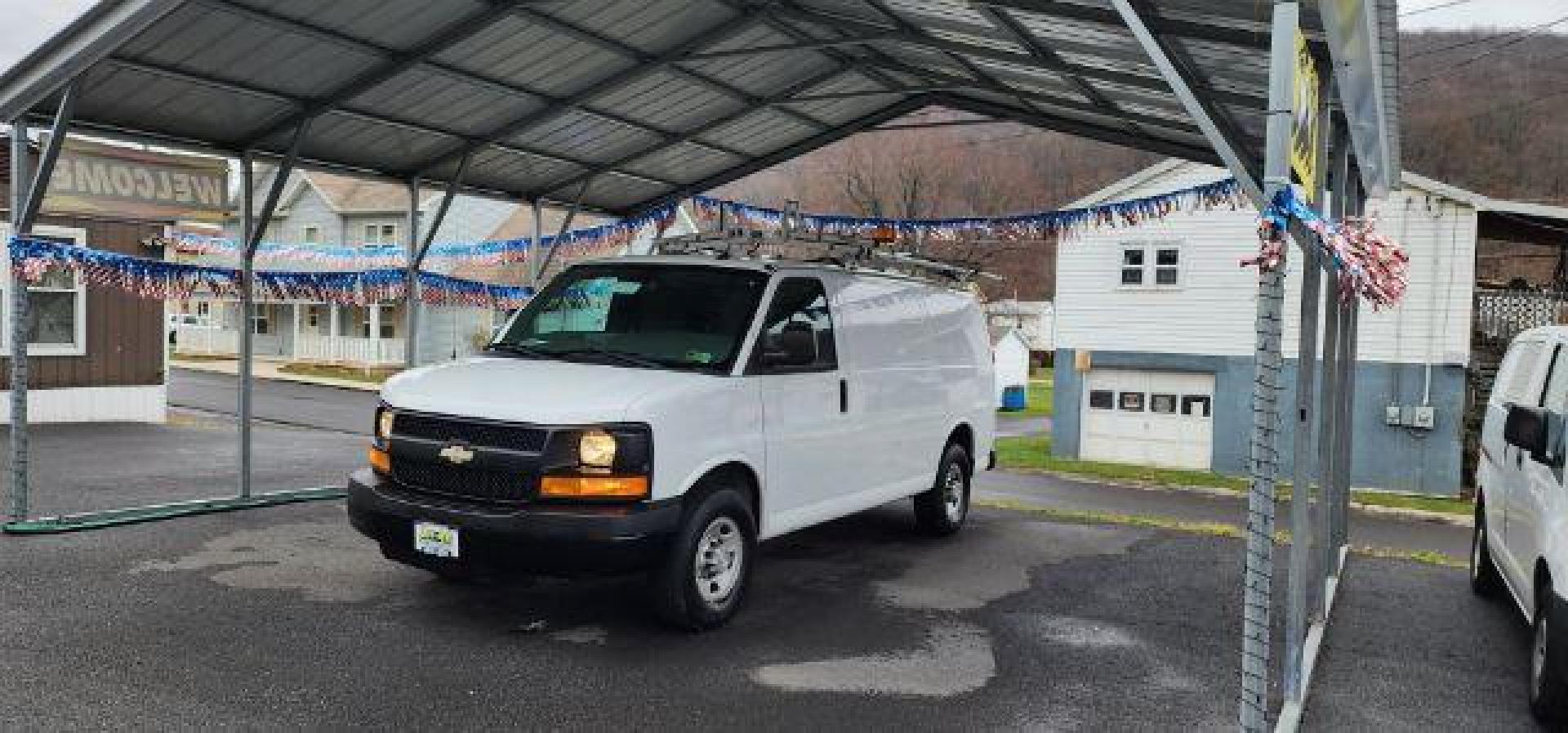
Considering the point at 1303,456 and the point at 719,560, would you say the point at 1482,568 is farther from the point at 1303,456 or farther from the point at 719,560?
the point at 719,560

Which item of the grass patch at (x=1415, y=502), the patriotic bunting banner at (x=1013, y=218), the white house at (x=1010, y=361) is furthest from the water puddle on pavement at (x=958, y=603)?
the white house at (x=1010, y=361)

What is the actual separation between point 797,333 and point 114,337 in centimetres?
1468

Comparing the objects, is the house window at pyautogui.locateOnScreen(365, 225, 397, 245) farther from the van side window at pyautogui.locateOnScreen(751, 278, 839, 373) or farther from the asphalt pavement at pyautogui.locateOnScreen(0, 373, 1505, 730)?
the van side window at pyautogui.locateOnScreen(751, 278, 839, 373)

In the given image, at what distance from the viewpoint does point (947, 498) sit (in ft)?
31.5

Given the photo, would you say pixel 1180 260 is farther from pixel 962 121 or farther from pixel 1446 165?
pixel 1446 165

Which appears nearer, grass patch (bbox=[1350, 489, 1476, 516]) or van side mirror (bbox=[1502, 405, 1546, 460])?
van side mirror (bbox=[1502, 405, 1546, 460])

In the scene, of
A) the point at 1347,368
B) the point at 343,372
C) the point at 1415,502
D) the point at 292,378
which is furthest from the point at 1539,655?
the point at 343,372

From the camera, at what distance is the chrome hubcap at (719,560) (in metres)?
6.29

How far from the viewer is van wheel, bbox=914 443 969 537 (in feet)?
31.0

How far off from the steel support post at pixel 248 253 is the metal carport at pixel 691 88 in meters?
0.06

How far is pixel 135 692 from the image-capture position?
5020 mm

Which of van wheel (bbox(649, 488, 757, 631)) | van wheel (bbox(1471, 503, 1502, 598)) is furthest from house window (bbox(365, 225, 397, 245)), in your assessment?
van wheel (bbox(1471, 503, 1502, 598))

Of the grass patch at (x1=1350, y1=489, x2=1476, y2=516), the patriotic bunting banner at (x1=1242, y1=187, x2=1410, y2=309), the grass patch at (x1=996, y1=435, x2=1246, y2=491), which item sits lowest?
the grass patch at (x1=1350, y1=489, x2=1476, y2=516)

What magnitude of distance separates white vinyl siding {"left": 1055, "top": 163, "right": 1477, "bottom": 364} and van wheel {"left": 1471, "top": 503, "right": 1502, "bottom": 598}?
990cm
